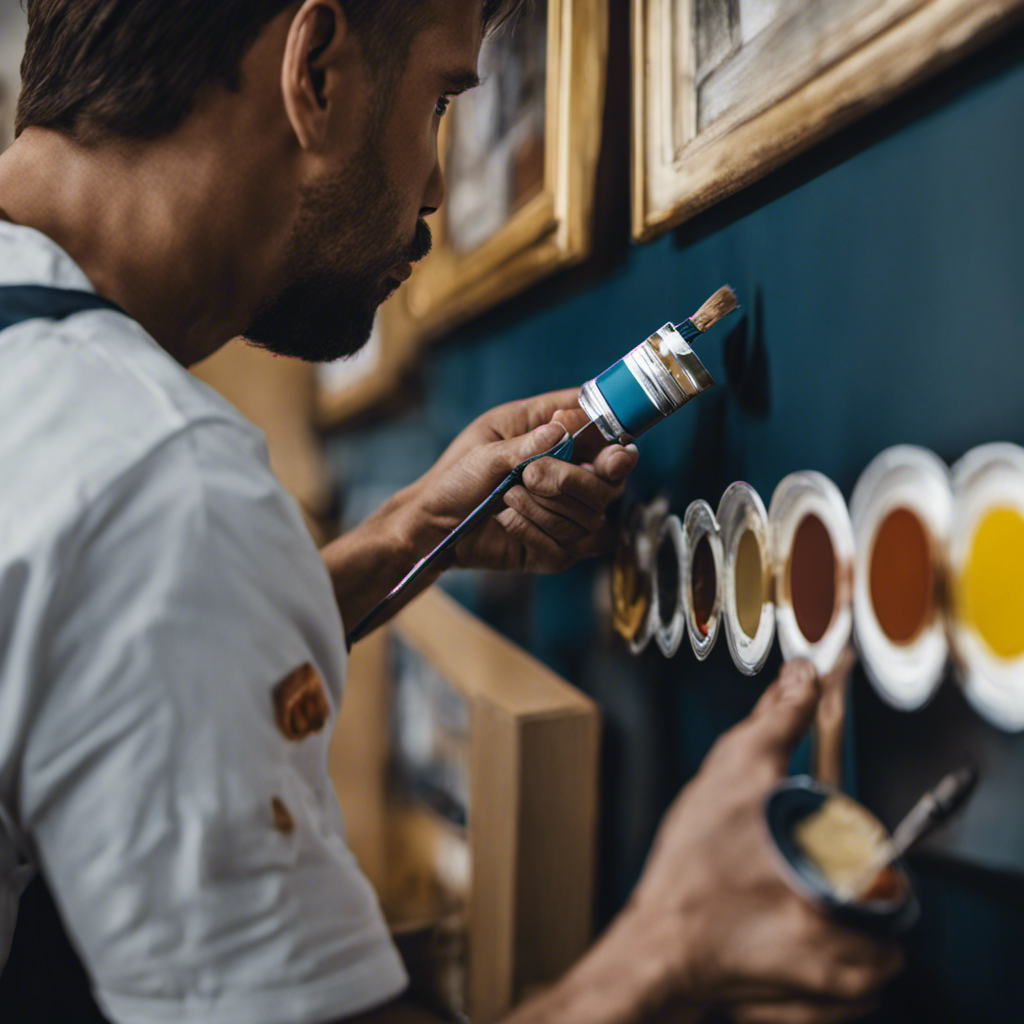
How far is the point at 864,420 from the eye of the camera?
19.1 inches

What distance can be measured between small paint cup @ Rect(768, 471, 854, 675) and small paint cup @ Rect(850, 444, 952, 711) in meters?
0.01

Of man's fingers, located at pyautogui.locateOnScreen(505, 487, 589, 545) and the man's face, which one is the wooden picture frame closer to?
man's fingers, located at pyautogui.locateOnScreen(505, 487, 589, 545)

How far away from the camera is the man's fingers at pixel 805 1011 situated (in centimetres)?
39

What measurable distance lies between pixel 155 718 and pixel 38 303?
0.24 meters

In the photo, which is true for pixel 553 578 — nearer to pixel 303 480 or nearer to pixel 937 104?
pixel 937 104

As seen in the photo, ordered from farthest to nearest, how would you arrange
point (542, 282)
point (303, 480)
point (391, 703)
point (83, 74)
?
point (303, 480) → point (391, 703) → point (542, 282) → point (83, 74)

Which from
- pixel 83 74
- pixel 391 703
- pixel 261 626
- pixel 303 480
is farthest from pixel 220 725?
pixel 303 480

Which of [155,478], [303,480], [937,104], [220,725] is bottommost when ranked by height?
[303,480]

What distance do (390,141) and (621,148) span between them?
0.22 meters

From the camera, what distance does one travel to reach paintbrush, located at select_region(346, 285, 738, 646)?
55cm

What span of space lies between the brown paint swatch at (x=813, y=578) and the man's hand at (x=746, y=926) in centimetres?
10

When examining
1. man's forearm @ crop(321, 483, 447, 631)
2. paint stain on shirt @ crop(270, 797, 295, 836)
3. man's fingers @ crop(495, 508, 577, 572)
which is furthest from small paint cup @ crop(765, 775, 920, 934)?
man's forearm @ crop(321, 483, 447, 631)

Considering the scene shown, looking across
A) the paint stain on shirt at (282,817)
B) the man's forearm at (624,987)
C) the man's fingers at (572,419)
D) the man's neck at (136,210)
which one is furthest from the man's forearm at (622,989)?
the man's neck at (136,210)

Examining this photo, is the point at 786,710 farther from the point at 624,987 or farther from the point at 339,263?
the point at 339,263
